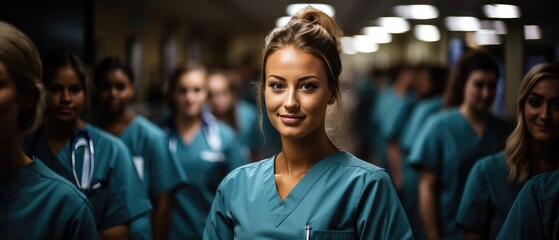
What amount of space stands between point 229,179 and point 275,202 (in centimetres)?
19

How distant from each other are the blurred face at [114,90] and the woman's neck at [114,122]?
0.06 m

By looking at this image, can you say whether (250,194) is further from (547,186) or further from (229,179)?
(547,186)

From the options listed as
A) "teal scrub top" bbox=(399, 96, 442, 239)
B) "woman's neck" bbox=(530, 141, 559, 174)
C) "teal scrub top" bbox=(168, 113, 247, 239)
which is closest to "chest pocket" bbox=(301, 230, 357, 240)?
"woman's neck" bbox=(530, 141, 559, 174)

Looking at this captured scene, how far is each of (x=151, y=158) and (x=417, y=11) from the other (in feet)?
6.53

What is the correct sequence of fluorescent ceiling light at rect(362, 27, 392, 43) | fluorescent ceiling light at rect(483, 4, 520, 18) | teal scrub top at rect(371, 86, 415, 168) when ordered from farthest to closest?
1. fluorescent ceiling light at rect(362, 27, 392, 43)
2. teal scrub top at rect(371, 86, 415, 168)
3. fluorescent ceiling light at rect(483, 4, 520, 18)

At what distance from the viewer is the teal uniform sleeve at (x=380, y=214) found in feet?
5.83

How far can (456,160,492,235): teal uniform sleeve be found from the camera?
2.13 meters

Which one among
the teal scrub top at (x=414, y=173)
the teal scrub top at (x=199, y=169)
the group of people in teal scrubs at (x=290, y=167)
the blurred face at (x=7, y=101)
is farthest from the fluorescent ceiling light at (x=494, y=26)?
the teal scrub top at (x=414, y=173)

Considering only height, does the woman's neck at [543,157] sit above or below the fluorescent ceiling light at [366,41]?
below

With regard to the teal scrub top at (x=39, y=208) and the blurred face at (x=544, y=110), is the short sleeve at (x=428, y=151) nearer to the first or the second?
the blurred face at (x=544, y=110)

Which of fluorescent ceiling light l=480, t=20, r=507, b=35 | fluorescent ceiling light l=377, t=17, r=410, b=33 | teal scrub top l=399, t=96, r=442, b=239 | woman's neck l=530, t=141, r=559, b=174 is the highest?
fluorescent ceiling light l=377, t=17, r=410, b=33

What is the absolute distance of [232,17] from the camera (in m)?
9.55

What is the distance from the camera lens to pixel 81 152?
2521mm

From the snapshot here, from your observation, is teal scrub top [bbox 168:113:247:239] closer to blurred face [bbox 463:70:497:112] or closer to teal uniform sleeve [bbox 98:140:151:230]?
teal uniform sleeve [bbox 98:140:151:230]
